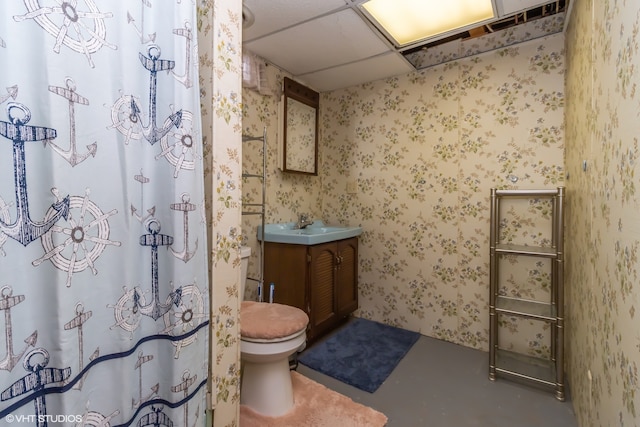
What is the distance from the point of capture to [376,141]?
2691 mm

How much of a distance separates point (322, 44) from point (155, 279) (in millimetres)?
1944

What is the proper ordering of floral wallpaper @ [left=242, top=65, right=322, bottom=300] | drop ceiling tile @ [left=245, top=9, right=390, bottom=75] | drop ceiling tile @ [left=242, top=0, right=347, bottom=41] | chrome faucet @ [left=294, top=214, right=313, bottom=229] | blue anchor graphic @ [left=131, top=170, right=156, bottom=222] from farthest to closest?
chrome faucet @ [left=294, top=214, right=313, bottom=229] < floral wallpaper @ [left=242, top=65, right=322, bottom=300] < drop ceiling tile @ [left=245, top=9, right=390, bottom=75] < drop ceiling tile @ [left=242, top=0, right=347, bottom=41] < blue anchor graphic @ [left=131, top=170, right=156, bottom=222]

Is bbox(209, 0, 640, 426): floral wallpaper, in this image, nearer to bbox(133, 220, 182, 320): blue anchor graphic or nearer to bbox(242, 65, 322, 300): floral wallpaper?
bbox(242, 65, 322, 300): floral wallpaper

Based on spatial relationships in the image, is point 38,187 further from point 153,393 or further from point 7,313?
point 153,393

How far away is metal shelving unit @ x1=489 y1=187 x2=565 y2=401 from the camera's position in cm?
170

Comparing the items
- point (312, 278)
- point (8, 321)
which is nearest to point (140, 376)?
point (8, 321)

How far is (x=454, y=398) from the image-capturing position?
66.2 inches

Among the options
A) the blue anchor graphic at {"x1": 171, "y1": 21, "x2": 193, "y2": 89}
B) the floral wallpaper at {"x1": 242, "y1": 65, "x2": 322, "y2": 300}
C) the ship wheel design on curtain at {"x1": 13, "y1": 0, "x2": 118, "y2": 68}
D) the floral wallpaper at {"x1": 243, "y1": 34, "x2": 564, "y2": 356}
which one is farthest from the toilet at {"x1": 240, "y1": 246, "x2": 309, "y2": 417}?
the ship wheel design on curtain at {"x1": 13, "y1": 0, "x2": 118, "y2": 68}

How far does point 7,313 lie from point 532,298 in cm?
263

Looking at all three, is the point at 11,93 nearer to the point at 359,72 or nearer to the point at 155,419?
the point at 155,419

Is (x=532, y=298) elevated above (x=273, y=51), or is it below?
below

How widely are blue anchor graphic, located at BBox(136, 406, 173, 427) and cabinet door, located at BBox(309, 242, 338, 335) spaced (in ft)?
4.27

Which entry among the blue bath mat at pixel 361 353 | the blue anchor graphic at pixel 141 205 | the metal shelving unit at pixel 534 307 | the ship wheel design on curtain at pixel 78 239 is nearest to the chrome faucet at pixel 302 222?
the blue bath mat at pixel 361 353

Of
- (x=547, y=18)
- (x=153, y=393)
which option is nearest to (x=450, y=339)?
(x=153, y=393)
